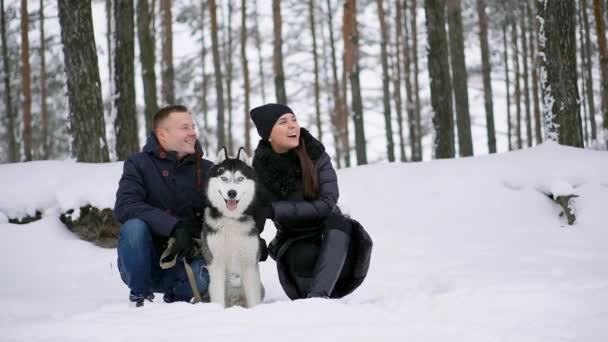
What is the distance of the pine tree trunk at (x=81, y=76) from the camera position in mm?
7754

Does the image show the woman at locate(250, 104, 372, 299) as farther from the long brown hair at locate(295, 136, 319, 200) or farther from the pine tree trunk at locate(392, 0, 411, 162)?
the pine tree trunk at locate(392, 0, 411, 162)

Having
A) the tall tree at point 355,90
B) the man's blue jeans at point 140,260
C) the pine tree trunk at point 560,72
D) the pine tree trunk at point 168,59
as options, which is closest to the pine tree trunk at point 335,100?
the tall tree at point 355,90

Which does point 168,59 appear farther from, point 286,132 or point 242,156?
point 242,156

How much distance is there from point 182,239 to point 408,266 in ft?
9.44

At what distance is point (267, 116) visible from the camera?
3.89m

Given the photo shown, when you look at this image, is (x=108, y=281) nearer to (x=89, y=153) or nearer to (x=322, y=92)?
(x=89, y=153)

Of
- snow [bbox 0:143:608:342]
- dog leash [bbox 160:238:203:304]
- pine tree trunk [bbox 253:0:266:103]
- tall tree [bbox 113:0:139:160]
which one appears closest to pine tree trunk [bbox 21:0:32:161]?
tall tree [bbox 113:0:139:160]

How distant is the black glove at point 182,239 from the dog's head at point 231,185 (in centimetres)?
25

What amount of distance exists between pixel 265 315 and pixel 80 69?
617 cm

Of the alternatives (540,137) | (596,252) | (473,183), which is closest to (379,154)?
(540,137)

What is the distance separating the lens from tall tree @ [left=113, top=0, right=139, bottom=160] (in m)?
8.91

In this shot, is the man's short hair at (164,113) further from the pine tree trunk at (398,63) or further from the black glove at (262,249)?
the pine tree trunk at (398,63)

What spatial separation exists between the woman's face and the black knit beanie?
3cm

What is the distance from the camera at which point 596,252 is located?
17.8 ft
